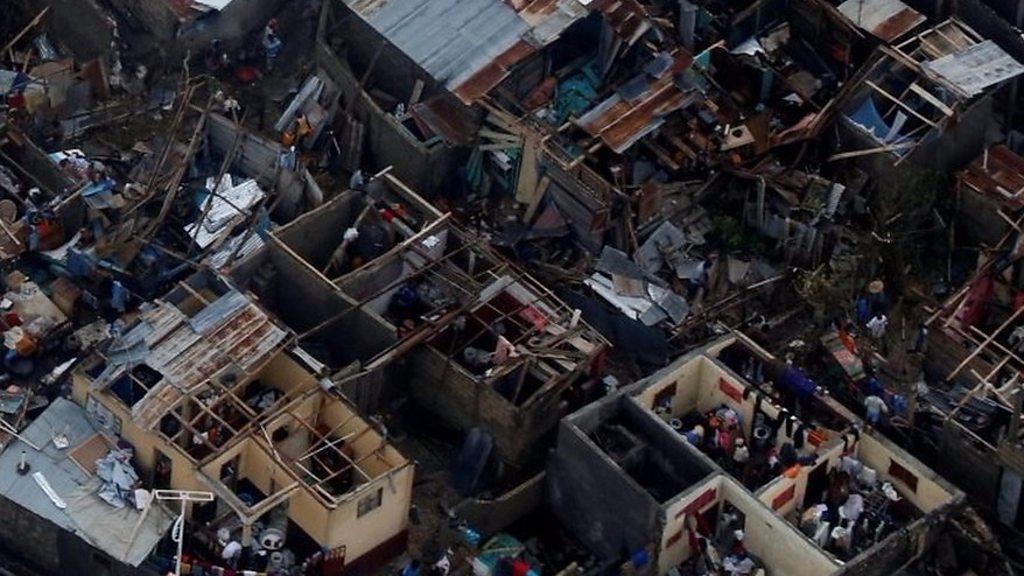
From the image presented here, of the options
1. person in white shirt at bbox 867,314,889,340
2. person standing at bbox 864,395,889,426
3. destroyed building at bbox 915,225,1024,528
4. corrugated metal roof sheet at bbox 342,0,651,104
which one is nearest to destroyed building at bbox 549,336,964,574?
person standing at bbox 864,395,889,426

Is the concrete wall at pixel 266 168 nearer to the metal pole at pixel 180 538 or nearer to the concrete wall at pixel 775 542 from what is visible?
the metal pole at pixel 180 538

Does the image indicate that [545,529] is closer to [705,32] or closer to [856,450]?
[856,450]

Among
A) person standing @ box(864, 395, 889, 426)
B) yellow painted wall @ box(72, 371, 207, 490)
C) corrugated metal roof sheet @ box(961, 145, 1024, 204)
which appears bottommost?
person standing @ box(864, 395, 889, 426)

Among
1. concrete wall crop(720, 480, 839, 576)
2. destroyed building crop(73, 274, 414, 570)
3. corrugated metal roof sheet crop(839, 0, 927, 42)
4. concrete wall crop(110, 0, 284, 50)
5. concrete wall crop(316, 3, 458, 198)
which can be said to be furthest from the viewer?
corrugated metal roof sheet crop(839, 0, 927, 42)

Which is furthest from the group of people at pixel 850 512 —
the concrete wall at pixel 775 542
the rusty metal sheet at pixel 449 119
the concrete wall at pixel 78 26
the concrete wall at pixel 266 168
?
the concrete wall at pixel 78 26

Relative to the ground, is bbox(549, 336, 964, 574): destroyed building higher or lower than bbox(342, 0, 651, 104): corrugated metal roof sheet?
lower

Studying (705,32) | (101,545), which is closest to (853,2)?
(705,32)

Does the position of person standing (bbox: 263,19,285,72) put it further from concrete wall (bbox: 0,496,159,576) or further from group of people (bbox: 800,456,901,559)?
group of people (bbox: 800,456,901,559)

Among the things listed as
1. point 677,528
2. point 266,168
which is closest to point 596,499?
point 677,528
